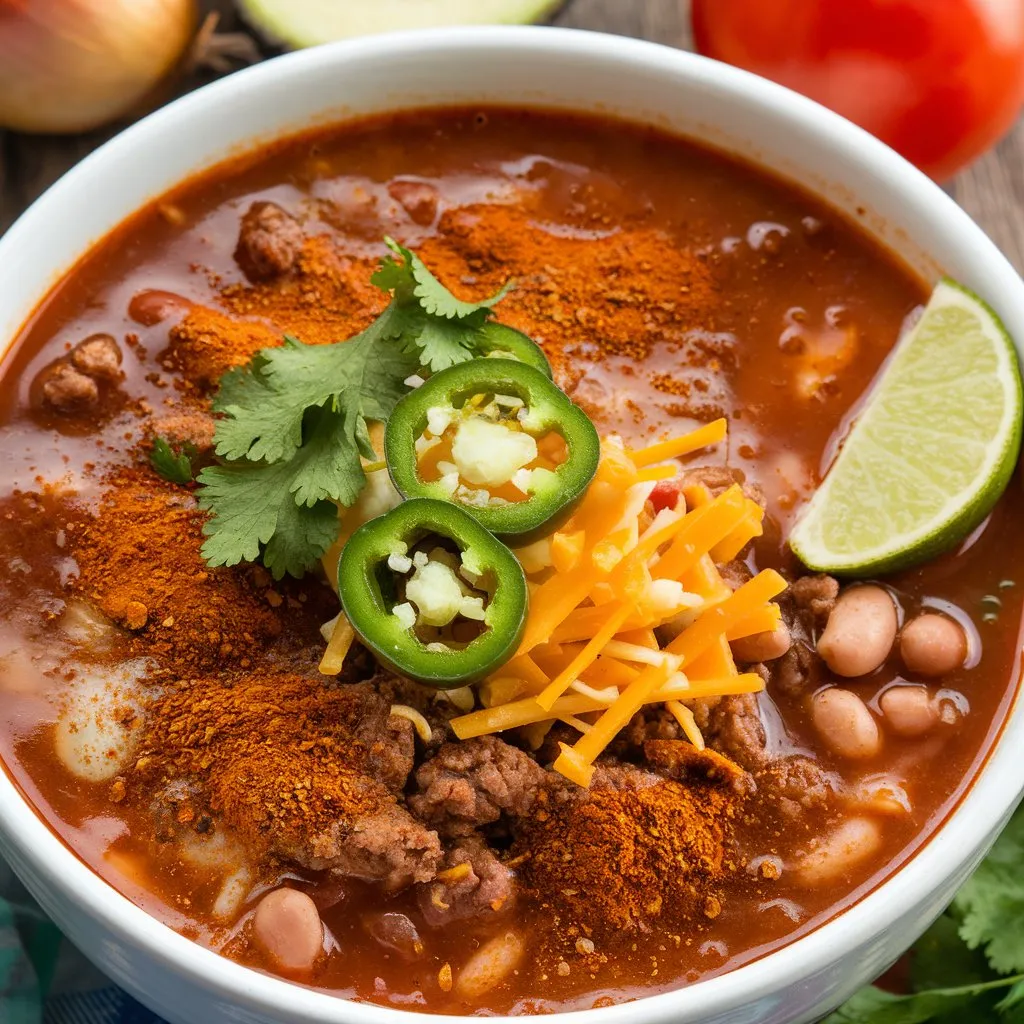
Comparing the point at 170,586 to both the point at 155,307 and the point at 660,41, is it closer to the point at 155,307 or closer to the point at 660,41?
the point at 155,307

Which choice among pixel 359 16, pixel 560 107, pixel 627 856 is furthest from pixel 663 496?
pixel 359 16

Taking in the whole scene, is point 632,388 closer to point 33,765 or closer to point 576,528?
point 576,528

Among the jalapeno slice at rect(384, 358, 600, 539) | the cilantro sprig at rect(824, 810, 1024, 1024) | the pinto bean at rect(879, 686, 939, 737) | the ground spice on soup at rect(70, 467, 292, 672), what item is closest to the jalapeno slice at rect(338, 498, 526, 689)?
the jalapeno slice at rect(384, 358, 600, 539)

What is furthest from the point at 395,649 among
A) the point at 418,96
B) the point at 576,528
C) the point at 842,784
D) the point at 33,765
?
A: the point at 418,96

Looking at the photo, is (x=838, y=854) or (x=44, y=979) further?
(x=44, y=979)

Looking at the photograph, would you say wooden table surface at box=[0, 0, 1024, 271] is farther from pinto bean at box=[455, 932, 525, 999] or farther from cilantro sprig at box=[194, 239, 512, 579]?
pinto bean at box=[455, 932, 525, 999]
